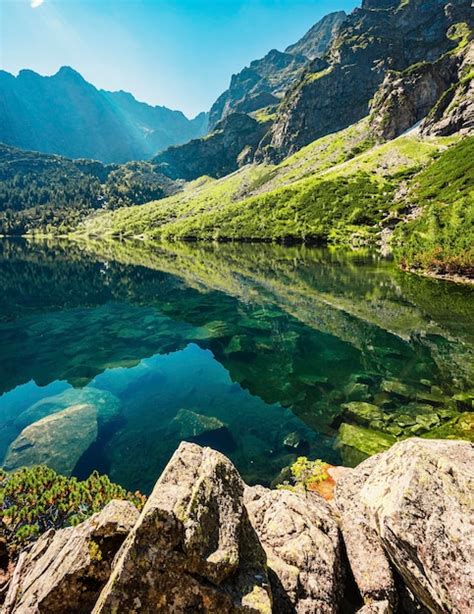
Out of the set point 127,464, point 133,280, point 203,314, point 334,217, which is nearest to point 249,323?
point 203,314

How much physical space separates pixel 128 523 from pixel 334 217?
4923 inches

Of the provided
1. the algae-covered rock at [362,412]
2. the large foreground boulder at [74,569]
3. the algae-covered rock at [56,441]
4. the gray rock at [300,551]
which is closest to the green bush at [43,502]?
the large foreground boulder at [74,569]

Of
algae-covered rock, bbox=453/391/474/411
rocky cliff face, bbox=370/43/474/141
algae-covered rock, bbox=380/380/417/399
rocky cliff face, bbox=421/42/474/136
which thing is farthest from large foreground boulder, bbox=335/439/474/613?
rocky cliff face, bbox=370/43/474/141

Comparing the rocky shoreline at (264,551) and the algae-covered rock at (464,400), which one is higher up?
the rocky shoreline at (264,551)

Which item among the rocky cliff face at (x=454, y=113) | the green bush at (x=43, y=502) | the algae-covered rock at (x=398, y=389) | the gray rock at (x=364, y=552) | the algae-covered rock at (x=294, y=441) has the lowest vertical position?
the algae-covered rock at (x=294, y=441)

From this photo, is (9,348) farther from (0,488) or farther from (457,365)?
(457,365)

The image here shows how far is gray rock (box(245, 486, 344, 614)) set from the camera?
222 inches

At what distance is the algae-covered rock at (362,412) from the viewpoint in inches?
717

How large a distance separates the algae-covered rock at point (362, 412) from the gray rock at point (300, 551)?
1160cm

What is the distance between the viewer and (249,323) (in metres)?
35.8

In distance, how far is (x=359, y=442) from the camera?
16.0 m

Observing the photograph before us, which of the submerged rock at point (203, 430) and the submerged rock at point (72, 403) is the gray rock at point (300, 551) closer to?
the submerged rock at point (203, 430)

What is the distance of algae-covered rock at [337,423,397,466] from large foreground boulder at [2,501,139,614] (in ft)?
38.1

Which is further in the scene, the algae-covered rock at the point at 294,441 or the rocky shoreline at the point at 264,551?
the algae-covered rock at the point at 294,441
